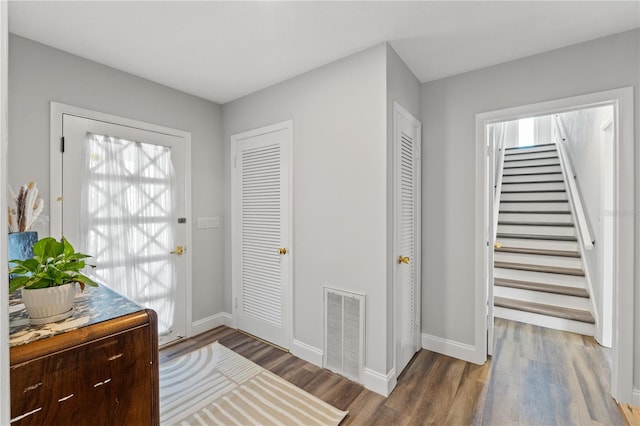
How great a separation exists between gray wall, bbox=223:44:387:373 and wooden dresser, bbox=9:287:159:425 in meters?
1.47

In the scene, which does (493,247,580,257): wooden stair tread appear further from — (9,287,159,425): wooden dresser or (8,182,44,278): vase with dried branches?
(8,182,44,278): vase with dried branches

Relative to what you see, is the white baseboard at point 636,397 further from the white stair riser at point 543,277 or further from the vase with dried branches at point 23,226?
the vase with dried branches at point 23,226

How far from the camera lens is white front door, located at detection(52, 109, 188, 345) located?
218 cm

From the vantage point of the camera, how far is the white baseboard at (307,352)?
7.73ft

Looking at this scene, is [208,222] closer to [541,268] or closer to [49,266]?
[49,266]

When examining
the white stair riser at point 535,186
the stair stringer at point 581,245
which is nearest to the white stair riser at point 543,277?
the stair stringer at point 581,245

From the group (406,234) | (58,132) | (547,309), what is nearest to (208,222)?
(58,132)

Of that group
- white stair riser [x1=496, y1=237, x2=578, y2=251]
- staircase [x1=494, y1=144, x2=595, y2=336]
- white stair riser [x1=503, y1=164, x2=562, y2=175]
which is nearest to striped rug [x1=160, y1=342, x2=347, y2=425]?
staircase [x1=494, y1=144, x2=595, y2=336]

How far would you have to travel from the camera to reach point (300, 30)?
6.21 feet

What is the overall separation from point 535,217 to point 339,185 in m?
3.34

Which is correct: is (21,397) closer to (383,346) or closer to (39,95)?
(383,346)

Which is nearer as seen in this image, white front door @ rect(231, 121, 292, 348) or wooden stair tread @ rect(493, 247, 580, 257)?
white front door @ rect(231, 121, 292, 348)

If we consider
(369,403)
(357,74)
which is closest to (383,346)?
(369,403)

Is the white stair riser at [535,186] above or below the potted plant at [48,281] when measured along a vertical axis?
above
